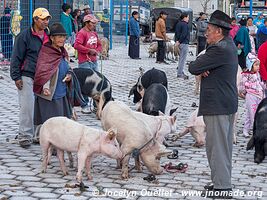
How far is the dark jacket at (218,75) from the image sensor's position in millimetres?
6297

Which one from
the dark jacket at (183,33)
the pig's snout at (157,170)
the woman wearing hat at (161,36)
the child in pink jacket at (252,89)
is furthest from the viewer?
the woman wearing hat at (161,36)

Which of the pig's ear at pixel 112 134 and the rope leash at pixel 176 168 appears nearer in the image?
the pig's ear at pixel 112 134

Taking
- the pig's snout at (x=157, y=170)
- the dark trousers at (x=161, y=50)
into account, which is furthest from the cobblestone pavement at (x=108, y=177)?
the dark trousers at (x=161, y=50)

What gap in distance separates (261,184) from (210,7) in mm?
47651

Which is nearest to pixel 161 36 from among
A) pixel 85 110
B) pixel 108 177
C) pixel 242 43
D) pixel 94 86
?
pixel 242 43

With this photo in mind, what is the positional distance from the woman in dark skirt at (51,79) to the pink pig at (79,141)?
87 cm

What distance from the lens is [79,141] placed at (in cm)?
695

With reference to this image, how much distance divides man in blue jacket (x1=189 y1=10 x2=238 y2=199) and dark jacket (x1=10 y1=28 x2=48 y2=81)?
280 cm

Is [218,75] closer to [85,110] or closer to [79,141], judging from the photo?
[79,141]

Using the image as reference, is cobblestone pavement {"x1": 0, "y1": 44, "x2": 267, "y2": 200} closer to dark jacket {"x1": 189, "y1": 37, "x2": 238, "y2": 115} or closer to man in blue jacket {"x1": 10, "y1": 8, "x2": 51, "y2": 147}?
man in blue jacket {"x1": 10, "y1": 8, "x2": 51, "y2": 147}

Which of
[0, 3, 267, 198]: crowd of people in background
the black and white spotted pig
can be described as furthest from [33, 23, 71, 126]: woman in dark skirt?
the black and white spotted pig

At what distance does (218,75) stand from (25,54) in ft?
10.2

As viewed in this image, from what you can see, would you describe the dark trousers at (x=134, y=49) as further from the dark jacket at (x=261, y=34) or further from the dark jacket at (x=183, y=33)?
the dark jacket at (x=183, y=33)

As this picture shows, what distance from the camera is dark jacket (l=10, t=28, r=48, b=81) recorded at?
27.3 feet
